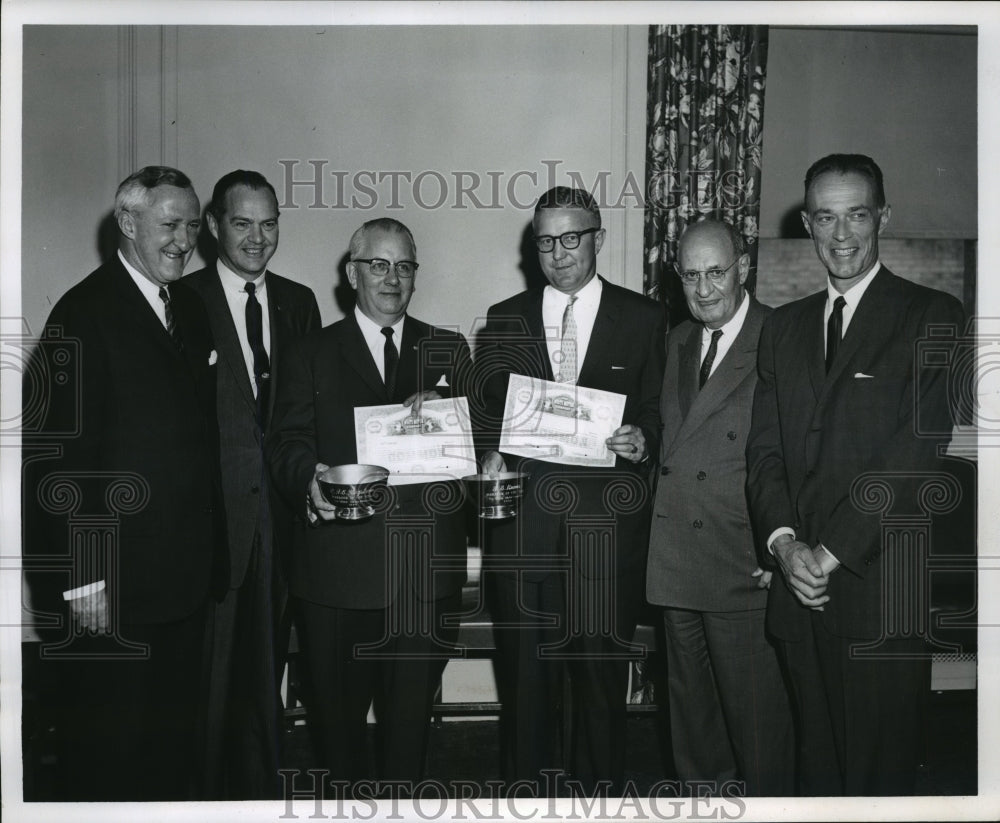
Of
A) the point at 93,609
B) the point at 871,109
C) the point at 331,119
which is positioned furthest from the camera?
the point at 871,109

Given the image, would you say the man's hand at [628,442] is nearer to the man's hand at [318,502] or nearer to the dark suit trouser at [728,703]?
the dark suit trouser at [728,703]

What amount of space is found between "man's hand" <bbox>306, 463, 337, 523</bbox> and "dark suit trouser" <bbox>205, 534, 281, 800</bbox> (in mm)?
308

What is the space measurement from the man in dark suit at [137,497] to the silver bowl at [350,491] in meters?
0.43

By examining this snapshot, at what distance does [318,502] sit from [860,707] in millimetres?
1735

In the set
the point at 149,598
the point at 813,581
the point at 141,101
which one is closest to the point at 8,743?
the point at 149,598

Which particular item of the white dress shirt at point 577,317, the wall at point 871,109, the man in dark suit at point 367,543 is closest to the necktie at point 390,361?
the man in dark suit at point 367,543

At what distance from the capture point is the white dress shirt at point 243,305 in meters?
3.00

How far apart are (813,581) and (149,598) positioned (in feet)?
6.55

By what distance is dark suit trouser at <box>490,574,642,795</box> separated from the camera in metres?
2.90

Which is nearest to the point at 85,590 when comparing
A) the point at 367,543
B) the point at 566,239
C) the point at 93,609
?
the point at 93,609

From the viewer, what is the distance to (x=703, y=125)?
142 inches

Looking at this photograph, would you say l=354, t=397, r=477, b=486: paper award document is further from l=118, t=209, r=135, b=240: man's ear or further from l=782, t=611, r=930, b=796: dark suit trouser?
l=782, t=611, r=930, b=796: dark suit trouser

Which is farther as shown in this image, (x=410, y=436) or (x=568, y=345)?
(x=568, y=345)

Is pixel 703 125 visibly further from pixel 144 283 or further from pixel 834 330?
pixel 144 283
